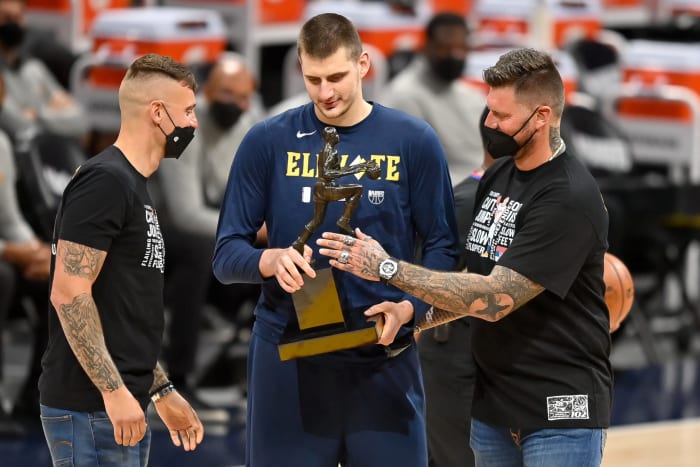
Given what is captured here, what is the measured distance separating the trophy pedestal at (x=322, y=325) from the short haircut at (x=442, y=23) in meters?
4.46

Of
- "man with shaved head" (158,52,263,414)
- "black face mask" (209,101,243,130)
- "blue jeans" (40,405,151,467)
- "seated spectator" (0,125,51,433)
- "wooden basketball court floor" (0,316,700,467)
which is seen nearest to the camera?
"blue jeans" (40,405,151,467)

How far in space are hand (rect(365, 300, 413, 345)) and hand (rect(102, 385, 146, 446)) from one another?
25.4 inches

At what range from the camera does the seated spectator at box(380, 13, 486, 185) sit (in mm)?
7773

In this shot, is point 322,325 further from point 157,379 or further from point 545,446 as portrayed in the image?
point 545,446

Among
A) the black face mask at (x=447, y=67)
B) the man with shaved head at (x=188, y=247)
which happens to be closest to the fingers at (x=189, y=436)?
the man with shaved head at (x=188, y=247)

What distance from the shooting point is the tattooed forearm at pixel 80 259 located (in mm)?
3605

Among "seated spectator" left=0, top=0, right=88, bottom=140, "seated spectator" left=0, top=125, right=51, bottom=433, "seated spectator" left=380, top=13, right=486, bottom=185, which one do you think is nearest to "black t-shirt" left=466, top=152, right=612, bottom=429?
"seated spectator" left=0, top=125, right=51, bottom=433

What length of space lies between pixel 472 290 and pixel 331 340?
393 millimetres

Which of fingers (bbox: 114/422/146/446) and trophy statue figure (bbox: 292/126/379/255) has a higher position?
trophy statue figure (bbox: 292/126/379/255)

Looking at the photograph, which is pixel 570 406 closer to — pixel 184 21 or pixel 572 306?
pixel 572 306

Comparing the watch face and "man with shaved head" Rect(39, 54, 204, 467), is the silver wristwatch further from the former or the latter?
"man with shaved head" Rect(39, 54, 204, 467)

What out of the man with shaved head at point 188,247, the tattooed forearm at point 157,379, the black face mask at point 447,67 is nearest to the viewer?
the tattooed forearm at point 157,379

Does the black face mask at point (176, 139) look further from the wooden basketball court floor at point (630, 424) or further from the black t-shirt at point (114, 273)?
the wooden basketball court floor at point (630, 424)

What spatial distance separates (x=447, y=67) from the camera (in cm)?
794
